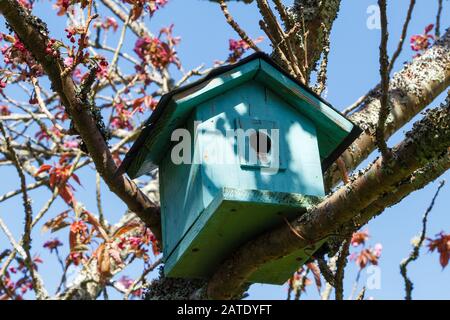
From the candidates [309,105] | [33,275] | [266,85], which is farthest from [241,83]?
[33,275]

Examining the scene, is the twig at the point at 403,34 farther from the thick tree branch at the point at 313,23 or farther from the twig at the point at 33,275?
the twig at the point at 33,275

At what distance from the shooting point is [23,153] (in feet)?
24.2

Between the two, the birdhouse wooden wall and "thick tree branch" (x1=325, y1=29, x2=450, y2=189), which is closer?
the birdhouse wooden wall

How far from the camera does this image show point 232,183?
3223 mm

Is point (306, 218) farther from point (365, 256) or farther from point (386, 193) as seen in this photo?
point (365, 256)

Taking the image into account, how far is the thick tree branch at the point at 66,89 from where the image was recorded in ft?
11.0

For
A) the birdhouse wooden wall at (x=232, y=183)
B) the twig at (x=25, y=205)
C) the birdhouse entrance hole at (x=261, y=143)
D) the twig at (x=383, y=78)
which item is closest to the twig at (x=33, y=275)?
the twig at (x=25, y=205)

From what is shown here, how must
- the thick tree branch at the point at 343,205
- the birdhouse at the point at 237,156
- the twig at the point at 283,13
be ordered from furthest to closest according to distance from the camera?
1. the twig at the point at 283,13
2. the birdhouse at the point at 237,156
3. the thick tree branch at the point at 343,205

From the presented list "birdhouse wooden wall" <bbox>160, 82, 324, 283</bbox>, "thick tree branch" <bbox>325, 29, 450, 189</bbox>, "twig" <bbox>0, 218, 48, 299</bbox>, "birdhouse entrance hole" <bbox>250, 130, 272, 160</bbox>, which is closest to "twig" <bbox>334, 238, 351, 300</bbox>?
"birdhouse wooden wall" <bbox>160, 82, 324, 283</bbox>

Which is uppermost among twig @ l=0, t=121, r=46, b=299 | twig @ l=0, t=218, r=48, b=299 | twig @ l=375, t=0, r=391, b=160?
twig @ l=0, t=121, r=46, b=299

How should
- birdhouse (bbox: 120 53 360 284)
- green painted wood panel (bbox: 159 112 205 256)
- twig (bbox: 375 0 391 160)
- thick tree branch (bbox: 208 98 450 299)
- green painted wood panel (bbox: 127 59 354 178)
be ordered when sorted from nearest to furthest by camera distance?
twig (bbox: 375 0 391 160) → thick tree branch (bbox: 208 98 450 299) → birdhouse (bbox: 120 53 360 284) → green painted wood panel (bbox: 159 112 205 256) → green painted wood panel (bbox: 127 59 354 178)

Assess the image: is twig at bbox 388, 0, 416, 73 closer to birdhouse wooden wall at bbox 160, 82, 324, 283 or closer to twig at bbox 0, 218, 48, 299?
birdhouse wooden wall at bbox 160, 82, 324, 283

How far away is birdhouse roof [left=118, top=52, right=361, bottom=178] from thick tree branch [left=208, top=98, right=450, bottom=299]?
Result: 0.67m

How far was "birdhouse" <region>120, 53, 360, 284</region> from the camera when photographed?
3.16 m
